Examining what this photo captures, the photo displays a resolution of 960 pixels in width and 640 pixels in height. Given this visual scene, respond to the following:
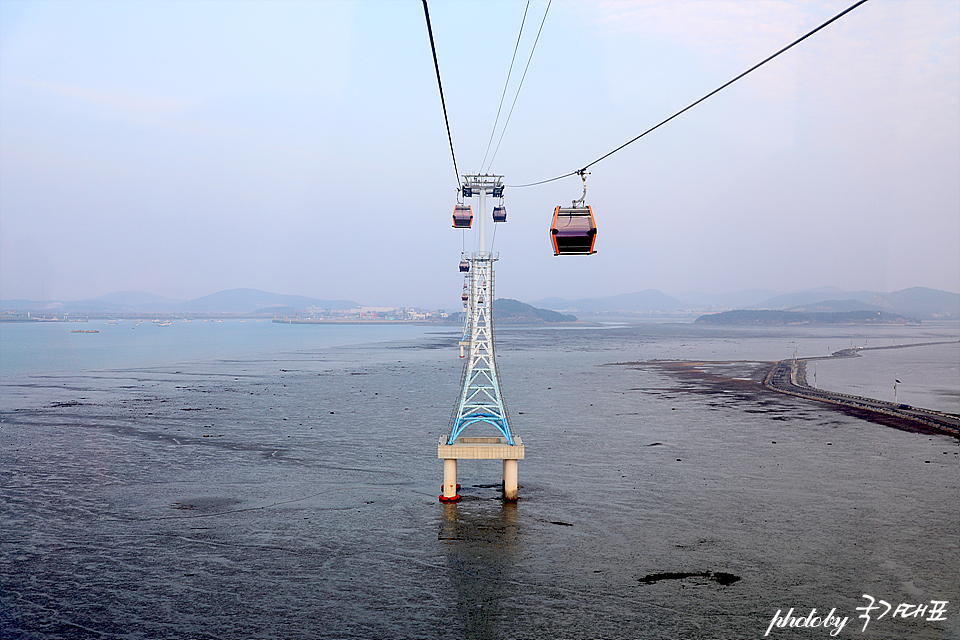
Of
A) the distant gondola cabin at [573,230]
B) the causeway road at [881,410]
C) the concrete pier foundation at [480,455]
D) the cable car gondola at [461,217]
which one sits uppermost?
the cable car gondola at [461,217]

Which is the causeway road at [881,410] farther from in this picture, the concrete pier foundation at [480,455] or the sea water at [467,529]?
the concrete pier foundation at [480,455]

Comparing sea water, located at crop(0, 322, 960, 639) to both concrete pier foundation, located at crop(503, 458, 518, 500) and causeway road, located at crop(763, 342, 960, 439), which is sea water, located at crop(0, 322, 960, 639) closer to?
concrete pier foundation, located at crop(503, 458, 518, 500)

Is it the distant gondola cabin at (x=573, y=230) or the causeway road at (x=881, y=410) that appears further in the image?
the causeway road at (x=881, y=410)

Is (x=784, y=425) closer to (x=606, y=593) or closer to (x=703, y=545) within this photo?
(x=703, y=545)

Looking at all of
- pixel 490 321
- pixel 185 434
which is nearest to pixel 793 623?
pixel 490 321

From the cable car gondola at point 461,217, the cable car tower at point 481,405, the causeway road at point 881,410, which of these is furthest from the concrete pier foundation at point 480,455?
the causeway road at point 881,410

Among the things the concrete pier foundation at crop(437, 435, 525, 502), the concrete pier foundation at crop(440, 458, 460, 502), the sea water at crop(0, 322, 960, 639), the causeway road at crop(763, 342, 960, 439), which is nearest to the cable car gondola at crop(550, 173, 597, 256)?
the sea water at crop(0, 322, 960, 639)
